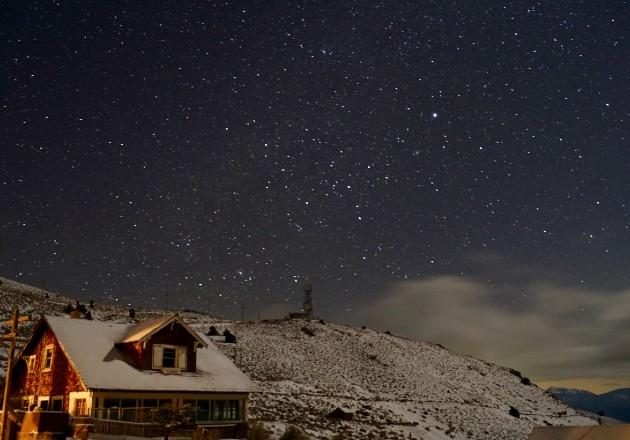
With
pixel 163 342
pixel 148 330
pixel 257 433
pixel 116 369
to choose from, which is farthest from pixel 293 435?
pixel 116 369

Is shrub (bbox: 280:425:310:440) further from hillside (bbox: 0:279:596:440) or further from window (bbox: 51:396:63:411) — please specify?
window (bbox: 51:396:63:411)

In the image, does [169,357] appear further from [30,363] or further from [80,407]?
[30,363]

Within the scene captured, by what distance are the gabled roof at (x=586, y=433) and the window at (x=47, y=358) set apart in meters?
25.3

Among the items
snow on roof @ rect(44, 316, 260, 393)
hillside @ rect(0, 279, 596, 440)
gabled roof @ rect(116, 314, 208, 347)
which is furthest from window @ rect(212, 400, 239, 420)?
hillside @ rect(0, 279, 596, 440)

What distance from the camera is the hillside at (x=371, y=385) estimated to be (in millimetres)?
46625

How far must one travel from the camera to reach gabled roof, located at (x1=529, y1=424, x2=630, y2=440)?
16.9 metres

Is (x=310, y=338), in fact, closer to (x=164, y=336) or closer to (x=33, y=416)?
(x=164, y=336)

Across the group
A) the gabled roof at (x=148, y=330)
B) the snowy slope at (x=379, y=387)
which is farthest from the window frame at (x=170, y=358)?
the snowy slope at (x=379, y=387)

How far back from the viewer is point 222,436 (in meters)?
32.2

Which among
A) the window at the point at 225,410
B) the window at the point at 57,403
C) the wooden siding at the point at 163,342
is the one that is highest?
the wooden siding at the point at 163,342

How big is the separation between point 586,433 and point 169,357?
2238 cm

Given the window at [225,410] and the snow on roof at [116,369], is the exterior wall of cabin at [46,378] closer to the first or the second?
the snow on roof at [116,369]

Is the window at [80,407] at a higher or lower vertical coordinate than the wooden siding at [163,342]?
lower

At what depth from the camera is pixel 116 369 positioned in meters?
30.4
